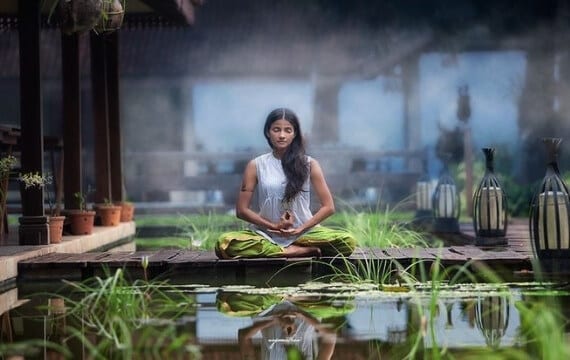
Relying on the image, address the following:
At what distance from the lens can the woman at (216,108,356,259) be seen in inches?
301

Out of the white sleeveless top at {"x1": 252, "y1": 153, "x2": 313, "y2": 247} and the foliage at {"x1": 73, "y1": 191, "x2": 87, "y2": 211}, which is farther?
the foliage at {"x1": 73, "y1": 191, "x2": 87, "y2": 211}

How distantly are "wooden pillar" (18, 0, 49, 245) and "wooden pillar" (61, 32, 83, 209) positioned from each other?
180cm

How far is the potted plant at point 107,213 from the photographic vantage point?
12383mm

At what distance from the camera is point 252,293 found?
6.77 metres

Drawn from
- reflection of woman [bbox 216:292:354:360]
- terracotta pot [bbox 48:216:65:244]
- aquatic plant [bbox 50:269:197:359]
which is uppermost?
terracotta pot [bbox 48:216:65:244]

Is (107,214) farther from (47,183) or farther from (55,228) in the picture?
(47,183)

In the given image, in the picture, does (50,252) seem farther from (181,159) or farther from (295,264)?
(181,159)

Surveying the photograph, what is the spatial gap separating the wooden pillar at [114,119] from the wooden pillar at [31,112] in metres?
4.01

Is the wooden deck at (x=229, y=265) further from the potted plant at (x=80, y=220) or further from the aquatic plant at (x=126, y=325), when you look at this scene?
the potted plant at (x=80, y=220)

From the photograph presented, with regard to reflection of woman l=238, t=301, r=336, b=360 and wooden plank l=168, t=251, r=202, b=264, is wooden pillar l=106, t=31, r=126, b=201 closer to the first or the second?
wooden plank l=168, t=251, r=202, b=264

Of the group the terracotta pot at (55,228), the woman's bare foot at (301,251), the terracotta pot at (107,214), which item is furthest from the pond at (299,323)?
the terracotta pot at (107,214)

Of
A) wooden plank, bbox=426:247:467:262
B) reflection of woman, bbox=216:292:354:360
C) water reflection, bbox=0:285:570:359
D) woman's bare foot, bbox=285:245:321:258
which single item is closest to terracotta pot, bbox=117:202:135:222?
wooden plank, bbox=426:247:467:262

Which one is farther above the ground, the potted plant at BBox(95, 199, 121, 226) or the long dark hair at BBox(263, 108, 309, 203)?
the long dark hair at BBox(263, 108, 309, 203)

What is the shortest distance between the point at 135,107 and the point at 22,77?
9.96 m
